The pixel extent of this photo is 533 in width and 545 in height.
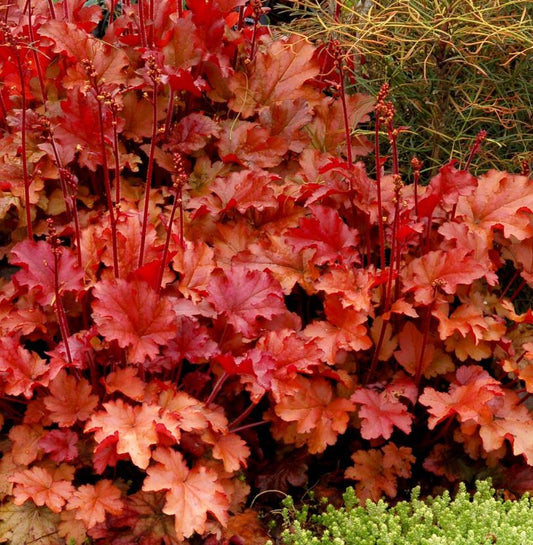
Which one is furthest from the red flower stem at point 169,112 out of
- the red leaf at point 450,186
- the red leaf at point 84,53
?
the red leaf at point 450,186

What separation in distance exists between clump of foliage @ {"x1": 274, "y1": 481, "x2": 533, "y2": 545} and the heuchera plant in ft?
0.51

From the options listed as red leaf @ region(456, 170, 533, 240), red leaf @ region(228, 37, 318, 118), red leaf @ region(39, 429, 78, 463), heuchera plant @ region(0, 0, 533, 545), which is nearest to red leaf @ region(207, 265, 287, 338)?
heuchera plant @ region(0, 0, 533, 545)

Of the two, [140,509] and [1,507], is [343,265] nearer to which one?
[140,509]

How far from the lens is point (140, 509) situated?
1943mm

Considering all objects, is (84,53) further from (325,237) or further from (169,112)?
(325,237)

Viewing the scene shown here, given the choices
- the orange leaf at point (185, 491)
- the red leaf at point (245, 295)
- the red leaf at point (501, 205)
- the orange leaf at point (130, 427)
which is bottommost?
the orange leaf at point (185, 491)

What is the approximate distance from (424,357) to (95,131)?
1.26 metres

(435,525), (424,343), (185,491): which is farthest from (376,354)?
(185,491)

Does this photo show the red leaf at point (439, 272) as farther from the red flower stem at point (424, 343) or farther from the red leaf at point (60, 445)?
the red leaf at point (60, 445)

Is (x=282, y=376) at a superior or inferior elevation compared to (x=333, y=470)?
superior

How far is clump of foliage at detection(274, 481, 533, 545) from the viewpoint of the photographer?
1768mm

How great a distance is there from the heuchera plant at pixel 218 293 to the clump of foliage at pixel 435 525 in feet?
0.51

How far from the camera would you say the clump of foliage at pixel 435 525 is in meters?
1.77

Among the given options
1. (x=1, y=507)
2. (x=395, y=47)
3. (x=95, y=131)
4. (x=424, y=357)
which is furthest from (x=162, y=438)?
(x=395, y=47)
